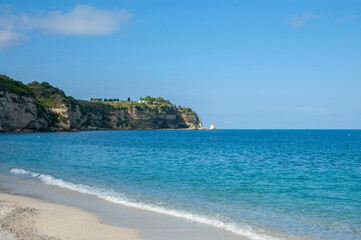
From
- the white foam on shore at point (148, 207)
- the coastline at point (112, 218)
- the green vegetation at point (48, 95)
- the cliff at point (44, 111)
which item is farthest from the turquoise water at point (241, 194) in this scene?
the green vegetation at point (48, 95)

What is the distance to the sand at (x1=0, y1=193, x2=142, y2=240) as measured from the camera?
9846 mm

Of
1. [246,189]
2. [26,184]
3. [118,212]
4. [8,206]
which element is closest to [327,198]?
[246,189]

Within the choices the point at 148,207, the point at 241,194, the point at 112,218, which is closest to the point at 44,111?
the point at 241,194

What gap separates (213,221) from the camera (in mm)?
12469

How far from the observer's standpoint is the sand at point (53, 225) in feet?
32.3

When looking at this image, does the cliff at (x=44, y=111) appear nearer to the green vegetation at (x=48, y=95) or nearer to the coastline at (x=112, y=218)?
the green vegetation at (x=48, y=95)

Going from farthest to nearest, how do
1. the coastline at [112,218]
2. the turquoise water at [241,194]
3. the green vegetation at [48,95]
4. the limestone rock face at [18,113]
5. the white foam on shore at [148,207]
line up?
1. the green vegetation at [48,95]
2. the limestone rock face at [18,113]
3. the turquoise water at [241,194]
4. the white foam on shore at [148,207]
5. the coastline at [112,218]

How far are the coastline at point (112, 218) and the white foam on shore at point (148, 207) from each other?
37 centimetres

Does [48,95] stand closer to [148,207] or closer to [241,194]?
[241,194]

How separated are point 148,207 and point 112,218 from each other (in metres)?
2.29

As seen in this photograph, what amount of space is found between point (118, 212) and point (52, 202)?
401 cm

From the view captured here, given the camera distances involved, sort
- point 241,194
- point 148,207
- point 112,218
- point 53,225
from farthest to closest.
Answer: point 241,194
point 148,207
point 112,218
point 53,225

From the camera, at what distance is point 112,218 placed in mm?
12781

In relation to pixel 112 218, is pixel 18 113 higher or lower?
higher
